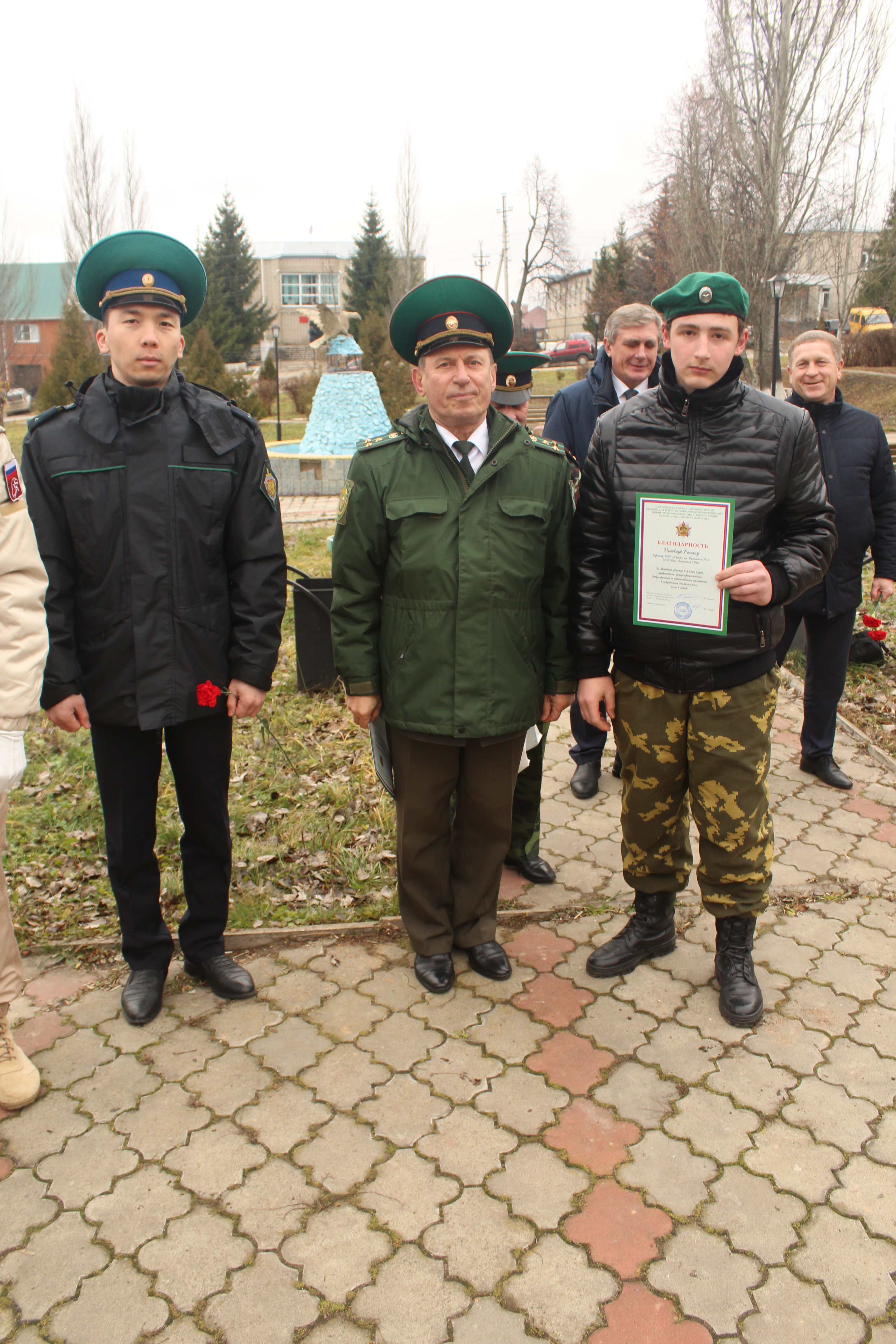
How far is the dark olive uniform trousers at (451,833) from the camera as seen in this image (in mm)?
3148

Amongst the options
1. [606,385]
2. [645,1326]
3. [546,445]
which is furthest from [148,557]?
[606,385]

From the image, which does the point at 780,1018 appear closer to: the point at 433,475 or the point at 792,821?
the point at 792,821

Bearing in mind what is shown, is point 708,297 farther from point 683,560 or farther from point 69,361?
point 69,361

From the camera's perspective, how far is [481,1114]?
2.65 meters

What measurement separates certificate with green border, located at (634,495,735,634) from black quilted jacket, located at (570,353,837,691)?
0.11 feet

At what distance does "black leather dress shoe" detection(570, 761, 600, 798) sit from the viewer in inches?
188

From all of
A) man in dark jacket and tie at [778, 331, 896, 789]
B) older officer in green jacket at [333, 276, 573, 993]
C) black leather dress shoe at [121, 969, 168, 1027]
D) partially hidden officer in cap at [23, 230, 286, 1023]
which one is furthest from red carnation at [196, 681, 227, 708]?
man in dark jacket and tie at [778, 331, 896, 789]

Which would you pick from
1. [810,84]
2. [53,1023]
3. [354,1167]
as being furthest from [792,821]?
[810,84]

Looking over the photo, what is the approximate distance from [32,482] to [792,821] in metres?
3.51

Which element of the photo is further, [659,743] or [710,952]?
[710,952]

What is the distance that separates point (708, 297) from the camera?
271cm

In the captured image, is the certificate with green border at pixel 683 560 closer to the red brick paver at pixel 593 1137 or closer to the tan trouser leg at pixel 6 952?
the red brick paver at pixel 593 1137

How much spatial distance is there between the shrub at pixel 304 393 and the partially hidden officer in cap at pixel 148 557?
93.7 feet

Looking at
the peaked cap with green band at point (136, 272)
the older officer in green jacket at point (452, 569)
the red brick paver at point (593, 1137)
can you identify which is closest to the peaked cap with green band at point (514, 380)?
the older officer in green jacket at point (452, 569)
